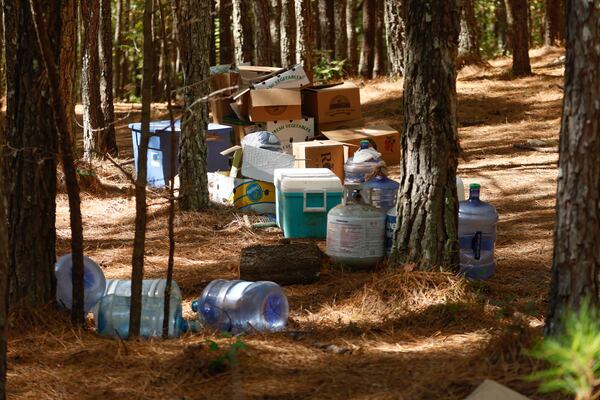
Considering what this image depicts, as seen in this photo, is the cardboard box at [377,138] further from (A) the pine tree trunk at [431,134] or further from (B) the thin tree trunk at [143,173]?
(B) the thin tree trunk at [143,173]

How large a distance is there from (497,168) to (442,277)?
6235mm

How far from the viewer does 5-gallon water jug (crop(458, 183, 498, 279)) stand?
6.84 m

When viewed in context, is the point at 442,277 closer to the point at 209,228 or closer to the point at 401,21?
the point at 209,228

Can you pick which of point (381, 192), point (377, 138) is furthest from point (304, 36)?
point (381, 192)

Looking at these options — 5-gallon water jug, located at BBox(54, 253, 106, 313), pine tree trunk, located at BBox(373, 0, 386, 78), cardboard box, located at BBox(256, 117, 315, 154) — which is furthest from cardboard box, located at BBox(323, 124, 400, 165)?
pine tree trunk, located at BBox(373, 0, 386, 78)

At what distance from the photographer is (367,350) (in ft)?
16.6

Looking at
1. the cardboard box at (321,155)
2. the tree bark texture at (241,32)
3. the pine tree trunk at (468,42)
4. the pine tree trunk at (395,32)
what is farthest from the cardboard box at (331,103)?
the pine tree trunk at (468,42)

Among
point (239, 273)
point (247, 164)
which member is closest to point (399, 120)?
point (247, 164)

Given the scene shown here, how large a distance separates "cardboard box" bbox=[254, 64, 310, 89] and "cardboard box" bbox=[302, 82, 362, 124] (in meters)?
0.30

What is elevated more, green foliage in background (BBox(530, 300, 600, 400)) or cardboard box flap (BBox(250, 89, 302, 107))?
cardboard box flap (BBox(250, 89, 302, 107))

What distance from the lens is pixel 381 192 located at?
7.81 metres

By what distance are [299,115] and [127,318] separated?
23.2ft

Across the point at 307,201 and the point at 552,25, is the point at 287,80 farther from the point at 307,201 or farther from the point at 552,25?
the point at 552,25

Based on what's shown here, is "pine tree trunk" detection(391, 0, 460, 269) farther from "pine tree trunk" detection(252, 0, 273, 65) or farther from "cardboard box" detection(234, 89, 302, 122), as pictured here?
"pine tree trunk" detection(252, 0, 273, 65)
